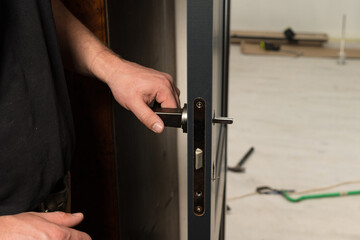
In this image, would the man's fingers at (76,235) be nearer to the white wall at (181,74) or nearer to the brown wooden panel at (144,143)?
the brown wooden panel at (144,143)

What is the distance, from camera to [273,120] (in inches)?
126

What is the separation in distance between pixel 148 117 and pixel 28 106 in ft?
0.72

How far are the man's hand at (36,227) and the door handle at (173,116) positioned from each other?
25cm

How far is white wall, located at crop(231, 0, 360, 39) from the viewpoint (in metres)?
4.68

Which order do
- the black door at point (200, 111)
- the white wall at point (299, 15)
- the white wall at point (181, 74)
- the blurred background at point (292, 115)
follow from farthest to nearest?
1. the white wall at point (299, 15)
2. the blurred background at point (292, 115)
3. the white wall at point (181, 74)
4. the black door at point (200, 111)

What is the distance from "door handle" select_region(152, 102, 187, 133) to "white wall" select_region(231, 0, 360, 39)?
426 centimetres

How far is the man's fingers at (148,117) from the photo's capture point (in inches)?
33.9

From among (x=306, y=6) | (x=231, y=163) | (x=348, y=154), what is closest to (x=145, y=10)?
(x=231, y=163)

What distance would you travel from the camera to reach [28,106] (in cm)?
80

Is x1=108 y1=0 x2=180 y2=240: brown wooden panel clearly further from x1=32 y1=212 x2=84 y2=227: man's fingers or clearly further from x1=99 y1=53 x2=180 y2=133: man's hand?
x1=32 y1=212 x2=84 y2=227: man's fingers

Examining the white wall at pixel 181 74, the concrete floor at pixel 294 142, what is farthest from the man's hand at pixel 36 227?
the concrete floor at pixel 294 142

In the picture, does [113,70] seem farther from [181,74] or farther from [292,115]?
[292,115]

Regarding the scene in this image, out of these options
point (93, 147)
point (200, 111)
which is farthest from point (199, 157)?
point (93, 147)

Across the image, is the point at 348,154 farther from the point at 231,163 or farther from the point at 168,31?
the point at 168,31
